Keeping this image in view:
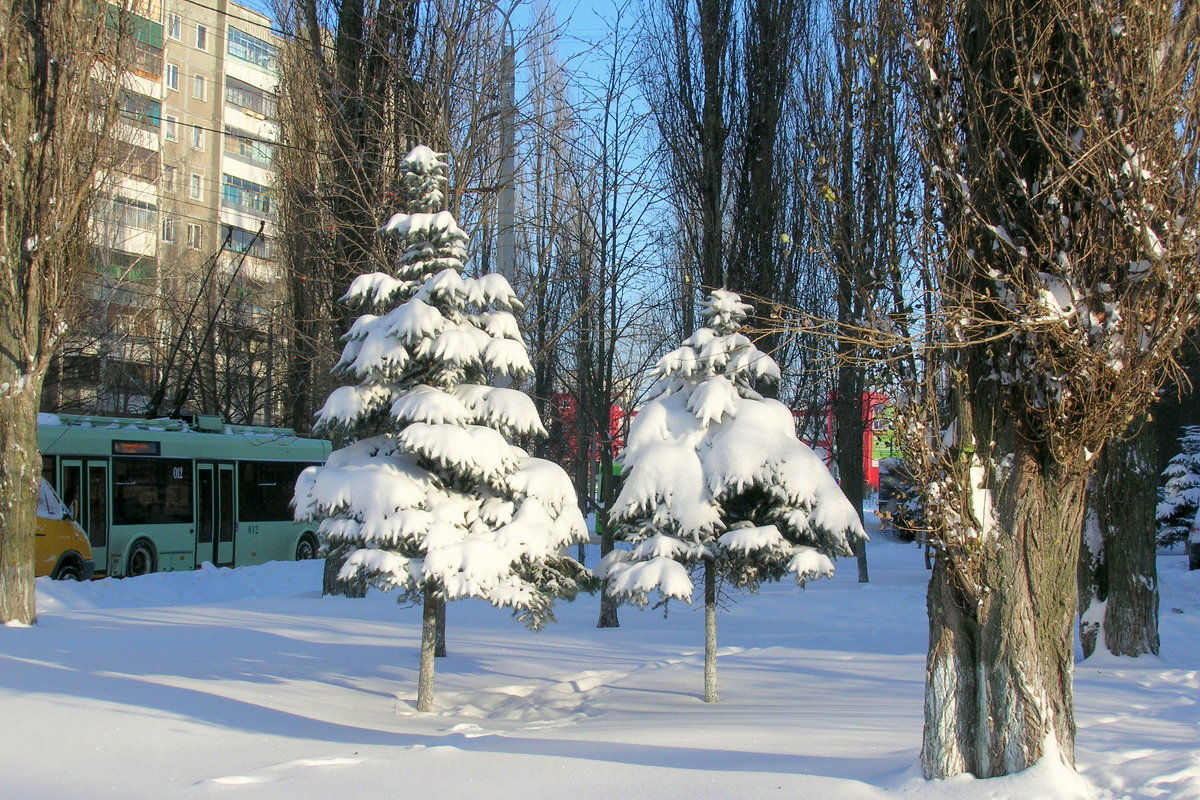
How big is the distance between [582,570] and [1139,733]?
Result: 4.66 m

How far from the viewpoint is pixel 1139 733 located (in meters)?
7.12

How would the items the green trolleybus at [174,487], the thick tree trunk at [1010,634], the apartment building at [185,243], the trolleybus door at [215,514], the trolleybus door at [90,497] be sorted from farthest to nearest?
the apartment building at [185,243]
the trolleybus door at [215,514]
the green trolleybus at [174,487]
the trolleybus door at [90,497]
the thick tree trunk at [1010,634]

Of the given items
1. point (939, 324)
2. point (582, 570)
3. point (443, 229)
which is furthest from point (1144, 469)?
point (443, 229)

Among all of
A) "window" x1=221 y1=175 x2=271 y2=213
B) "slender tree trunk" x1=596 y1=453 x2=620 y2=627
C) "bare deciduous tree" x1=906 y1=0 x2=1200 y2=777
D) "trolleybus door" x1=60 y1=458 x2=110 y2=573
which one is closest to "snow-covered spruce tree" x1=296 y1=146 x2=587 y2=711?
"bare deciduous tree" x1=906 y1=0 x2=1200 y2=777

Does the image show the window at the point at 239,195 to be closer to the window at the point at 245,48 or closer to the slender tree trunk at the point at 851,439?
the window at the point at 245,48

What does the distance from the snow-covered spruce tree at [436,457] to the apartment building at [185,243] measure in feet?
23.0

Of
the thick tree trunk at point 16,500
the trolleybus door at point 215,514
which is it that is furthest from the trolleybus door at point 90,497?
the thick tree trunk at point 16,500

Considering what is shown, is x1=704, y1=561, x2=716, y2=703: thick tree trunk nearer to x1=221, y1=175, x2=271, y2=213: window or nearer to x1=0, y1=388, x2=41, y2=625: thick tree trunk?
x1=0, y1=388, x2=41, y2=625: thick tree trunk

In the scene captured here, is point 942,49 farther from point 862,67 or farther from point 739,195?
point 739,195

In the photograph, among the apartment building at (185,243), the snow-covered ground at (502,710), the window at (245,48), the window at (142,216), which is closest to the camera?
the snow-covered ground at (502,710)

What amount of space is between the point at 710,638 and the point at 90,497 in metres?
14.4

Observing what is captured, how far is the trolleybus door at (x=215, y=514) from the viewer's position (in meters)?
→ 22.0

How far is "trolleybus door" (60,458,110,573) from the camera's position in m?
19.1

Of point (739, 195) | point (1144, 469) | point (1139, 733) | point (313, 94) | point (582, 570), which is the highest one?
point (313, 94)
